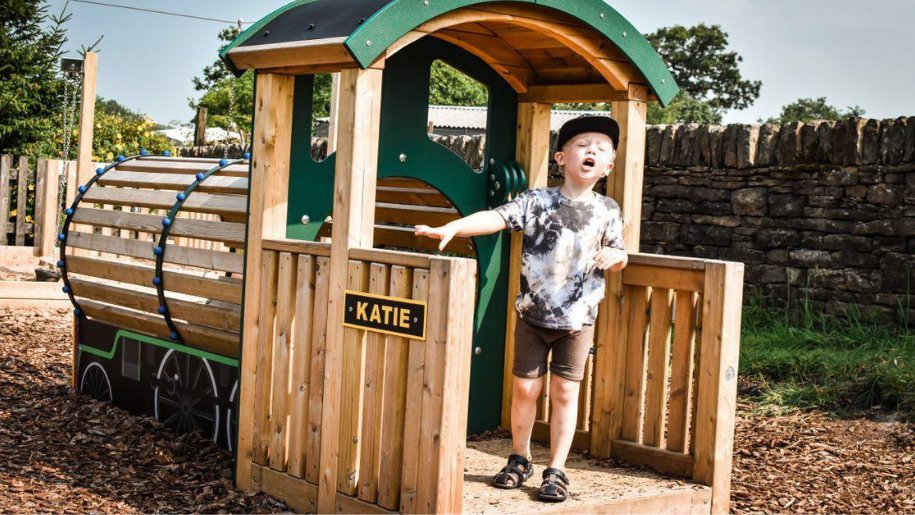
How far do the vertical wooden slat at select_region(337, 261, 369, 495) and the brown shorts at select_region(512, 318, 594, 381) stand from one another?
77 cm

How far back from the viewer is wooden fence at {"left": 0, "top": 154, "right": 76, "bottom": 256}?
13141 mm

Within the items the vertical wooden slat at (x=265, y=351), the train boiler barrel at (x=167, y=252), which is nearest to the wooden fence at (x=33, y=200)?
the train boiler barrel at (x=167, y=252)

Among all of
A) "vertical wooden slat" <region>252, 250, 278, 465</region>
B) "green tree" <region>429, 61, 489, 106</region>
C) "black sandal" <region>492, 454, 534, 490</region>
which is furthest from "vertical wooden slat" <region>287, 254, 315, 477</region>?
"green tree" <region>429, 61, 489, 106</region>

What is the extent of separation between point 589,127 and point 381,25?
1.08 m

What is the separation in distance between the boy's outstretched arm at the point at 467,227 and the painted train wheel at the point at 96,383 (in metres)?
3.08

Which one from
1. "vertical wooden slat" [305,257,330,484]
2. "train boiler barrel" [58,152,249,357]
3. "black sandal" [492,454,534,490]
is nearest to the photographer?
"vertical wooden slat" [305,257,330,484]

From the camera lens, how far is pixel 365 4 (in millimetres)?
4574

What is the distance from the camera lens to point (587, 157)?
479cm

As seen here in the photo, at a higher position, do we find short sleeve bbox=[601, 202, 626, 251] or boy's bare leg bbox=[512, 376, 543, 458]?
short sleeve bbox=[601, 202, 626, 251]

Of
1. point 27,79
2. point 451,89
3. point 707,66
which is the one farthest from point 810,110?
point 27,79

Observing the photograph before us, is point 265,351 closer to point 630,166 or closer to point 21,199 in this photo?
point 630,166

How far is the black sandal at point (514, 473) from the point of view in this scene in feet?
15.3

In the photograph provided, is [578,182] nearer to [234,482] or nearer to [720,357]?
[720,357]

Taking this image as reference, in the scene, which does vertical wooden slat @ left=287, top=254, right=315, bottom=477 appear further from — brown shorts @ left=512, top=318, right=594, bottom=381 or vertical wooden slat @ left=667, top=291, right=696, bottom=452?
vertical wooden slat @ left=667, top=291, right=696, bottom=452
